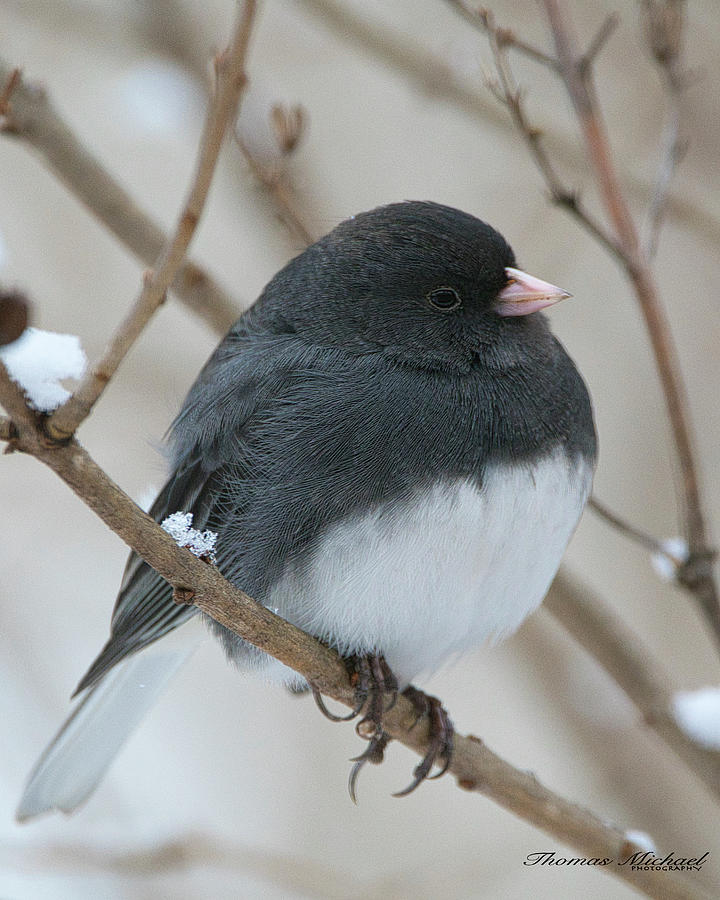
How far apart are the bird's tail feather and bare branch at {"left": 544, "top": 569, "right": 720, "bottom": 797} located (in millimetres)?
925

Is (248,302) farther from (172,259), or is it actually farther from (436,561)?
(172,259)

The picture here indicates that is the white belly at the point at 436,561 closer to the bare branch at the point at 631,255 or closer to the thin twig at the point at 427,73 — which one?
the bare branch at the point at 631,255

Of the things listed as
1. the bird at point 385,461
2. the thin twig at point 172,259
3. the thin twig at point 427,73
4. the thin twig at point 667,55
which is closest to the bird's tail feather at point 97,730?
the bird at point 385,461

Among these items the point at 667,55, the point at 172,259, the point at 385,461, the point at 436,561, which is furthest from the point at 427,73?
the point at 172,259

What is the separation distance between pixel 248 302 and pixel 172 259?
316cm

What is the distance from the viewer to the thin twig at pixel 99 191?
212 cm

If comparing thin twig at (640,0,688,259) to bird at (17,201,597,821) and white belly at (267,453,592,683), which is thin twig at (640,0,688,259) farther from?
white belly at (267,453,592,683)

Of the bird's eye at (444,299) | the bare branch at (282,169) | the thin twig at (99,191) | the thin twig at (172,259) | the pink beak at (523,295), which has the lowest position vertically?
the thin twig at (172,259)

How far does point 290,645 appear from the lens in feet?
5.34

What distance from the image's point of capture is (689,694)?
230 centimetres

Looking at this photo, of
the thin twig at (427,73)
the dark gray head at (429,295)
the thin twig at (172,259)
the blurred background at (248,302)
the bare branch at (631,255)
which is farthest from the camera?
the blurred background at (248,302)

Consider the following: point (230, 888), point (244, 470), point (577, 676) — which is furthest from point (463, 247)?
point (230, 888)

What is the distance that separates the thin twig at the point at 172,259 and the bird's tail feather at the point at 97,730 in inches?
54.2

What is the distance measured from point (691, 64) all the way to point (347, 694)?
2.99 m
